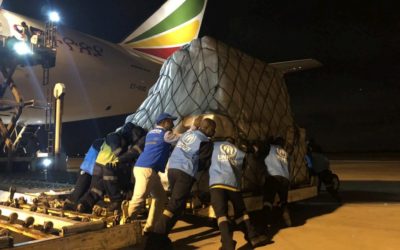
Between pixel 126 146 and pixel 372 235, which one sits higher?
pixel 126 146

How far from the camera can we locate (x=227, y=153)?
16.5 ft

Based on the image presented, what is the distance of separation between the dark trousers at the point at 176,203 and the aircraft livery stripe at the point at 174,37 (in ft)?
57.2

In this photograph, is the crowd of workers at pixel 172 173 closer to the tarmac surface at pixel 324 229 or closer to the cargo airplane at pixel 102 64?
the tarmac surface at pixel 324 229

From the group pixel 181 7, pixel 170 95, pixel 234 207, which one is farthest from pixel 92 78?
pixel 234 207

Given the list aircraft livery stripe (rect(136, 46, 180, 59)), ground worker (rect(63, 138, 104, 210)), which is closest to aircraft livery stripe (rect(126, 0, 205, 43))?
aircraft livery stripe (rect(136, 46, 180, 59))

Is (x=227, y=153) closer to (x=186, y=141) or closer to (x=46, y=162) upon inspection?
(x=186, y=141)

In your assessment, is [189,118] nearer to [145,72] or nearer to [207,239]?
[207,239]

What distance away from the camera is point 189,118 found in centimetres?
583

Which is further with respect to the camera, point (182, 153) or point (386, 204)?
point (386, 204)

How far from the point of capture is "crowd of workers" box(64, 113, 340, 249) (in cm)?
481

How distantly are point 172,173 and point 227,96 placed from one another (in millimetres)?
1580

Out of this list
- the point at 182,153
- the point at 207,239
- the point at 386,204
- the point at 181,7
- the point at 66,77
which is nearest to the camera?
the point at 182,153

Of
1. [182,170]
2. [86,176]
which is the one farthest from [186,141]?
[86,176]

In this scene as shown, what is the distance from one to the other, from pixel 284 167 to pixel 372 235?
1531 mm
